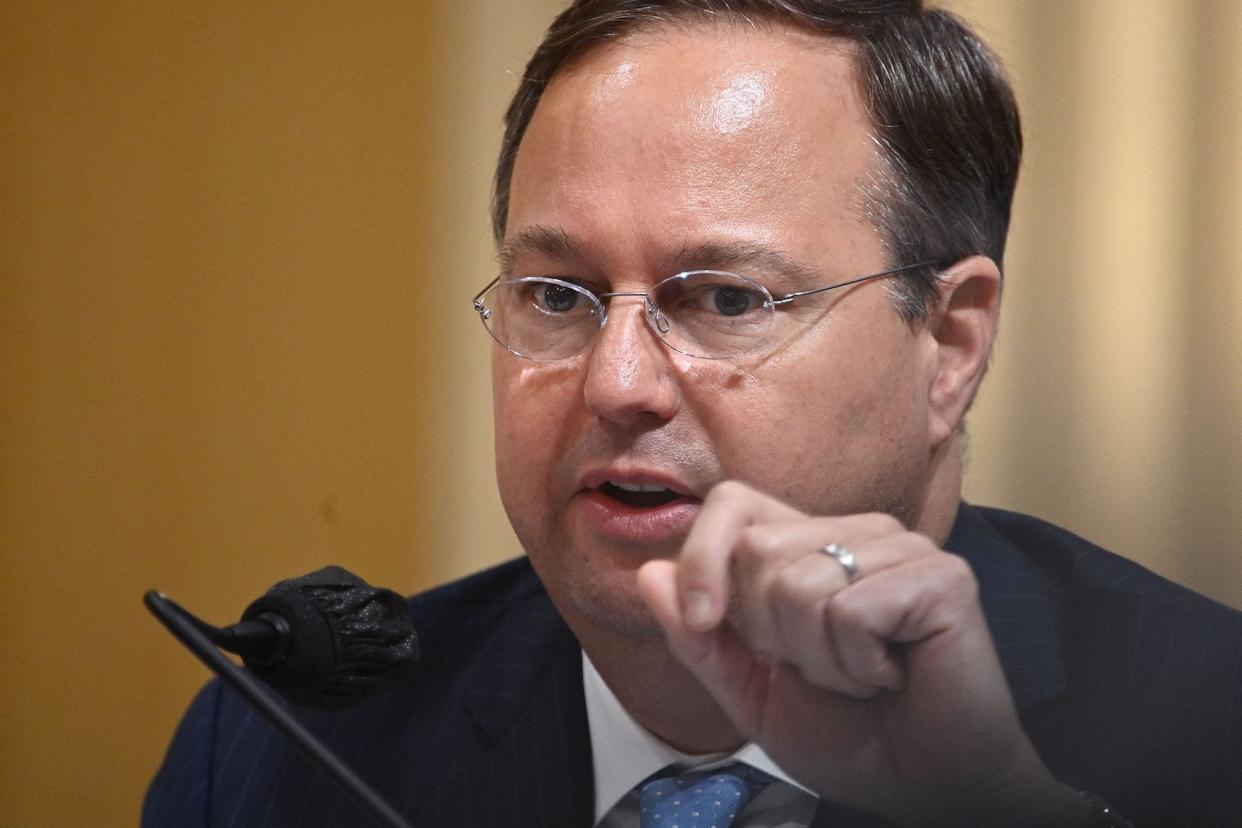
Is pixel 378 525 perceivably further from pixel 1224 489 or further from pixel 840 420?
pixel 1224 489

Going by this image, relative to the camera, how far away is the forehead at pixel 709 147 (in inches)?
44.8

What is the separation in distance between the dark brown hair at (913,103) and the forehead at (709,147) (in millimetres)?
26

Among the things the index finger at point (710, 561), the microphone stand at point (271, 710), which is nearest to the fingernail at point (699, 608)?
the index finger at point (710, 561)

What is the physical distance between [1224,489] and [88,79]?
1.63 meters

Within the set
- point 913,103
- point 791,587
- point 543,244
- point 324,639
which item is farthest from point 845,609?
point 913,103

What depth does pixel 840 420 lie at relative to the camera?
117 cm

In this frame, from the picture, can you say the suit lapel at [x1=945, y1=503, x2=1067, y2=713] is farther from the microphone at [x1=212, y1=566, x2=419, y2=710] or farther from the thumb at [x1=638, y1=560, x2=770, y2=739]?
the microphone at [x1=212, y1=566, x2=419, y2=710]

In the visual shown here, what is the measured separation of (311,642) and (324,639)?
0.01 metres

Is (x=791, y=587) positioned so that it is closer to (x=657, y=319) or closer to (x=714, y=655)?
(x=714, y=655)

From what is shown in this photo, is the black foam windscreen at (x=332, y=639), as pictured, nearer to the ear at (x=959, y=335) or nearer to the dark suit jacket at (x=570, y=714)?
the dark suit jacket at (x=570, y=714)

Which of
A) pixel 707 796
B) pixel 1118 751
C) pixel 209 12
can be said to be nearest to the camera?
pixel 1118 751

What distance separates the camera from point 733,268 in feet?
3.73

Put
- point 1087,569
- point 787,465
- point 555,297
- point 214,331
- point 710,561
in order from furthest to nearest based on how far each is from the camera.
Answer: point 214,331 < point 1087,569 < point 555,297 < point 787,465 < point 710,561

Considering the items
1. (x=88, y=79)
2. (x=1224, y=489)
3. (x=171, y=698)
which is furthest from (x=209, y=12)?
(x=1224, y=489)
